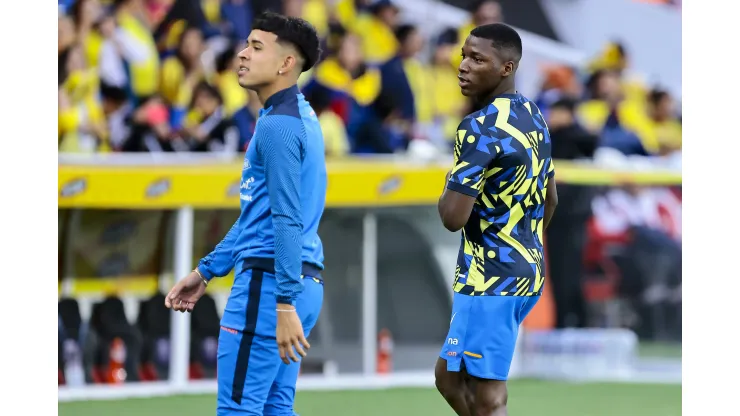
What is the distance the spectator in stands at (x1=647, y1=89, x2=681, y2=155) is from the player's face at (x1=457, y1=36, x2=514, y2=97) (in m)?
10.0

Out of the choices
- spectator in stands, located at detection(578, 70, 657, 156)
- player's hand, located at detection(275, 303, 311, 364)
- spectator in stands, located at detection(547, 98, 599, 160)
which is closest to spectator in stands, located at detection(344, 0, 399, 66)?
spectator in stands, located at detection(547, 98, 599, 160)

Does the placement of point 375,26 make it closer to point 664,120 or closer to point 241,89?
point 241,89

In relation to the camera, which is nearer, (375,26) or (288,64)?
(288,64)

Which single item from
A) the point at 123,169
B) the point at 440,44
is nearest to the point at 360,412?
the point at 123,169

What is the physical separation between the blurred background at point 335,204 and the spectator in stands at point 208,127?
18 mm

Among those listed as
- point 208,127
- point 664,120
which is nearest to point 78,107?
point 208,127

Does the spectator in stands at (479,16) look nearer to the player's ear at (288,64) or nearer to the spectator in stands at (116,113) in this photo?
the spectator in stands at (116,113)

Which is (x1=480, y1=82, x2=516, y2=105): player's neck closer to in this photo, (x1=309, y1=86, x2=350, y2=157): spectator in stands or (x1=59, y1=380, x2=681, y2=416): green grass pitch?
(x1=59, y1=380, x2=681, y2=416): green grass pitch

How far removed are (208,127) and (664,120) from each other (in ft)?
21.3

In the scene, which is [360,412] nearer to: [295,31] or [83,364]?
[83,364]

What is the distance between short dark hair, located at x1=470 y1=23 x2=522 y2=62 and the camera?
16.4 feet

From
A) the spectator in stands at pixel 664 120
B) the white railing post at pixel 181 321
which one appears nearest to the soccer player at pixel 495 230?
the white railing post at pixel 181 321

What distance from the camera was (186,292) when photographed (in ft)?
16.9

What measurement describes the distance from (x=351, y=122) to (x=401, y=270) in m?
1.49
